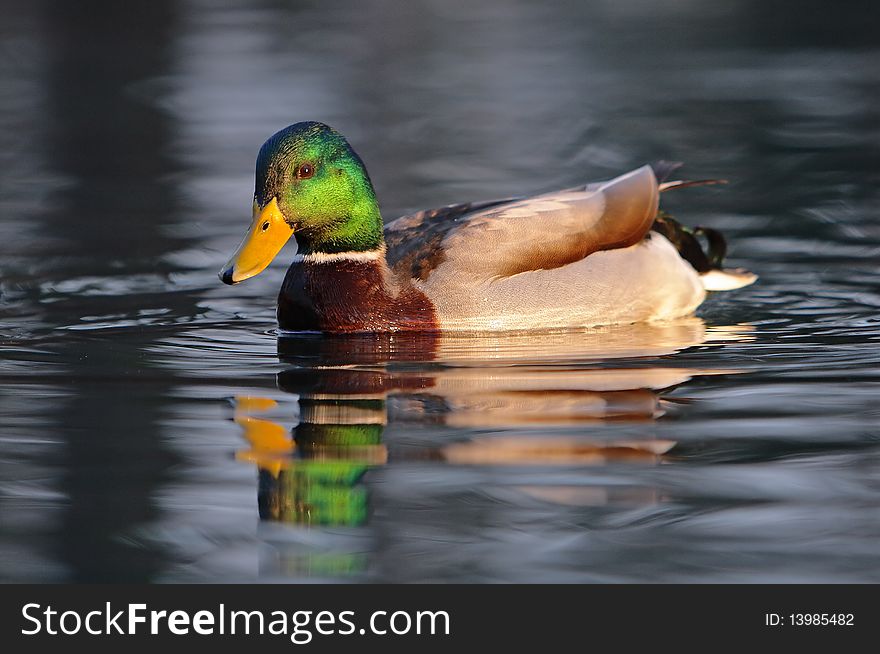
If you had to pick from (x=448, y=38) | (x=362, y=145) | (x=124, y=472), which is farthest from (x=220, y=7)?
(x=124, y=472)

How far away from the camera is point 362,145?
40.5ft

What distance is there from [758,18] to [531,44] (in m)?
3.14

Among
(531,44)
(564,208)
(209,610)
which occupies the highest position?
(531,44)

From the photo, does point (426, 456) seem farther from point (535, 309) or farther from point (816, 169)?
point (816, 169)

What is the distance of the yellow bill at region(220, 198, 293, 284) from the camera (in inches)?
277

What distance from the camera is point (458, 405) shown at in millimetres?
5883

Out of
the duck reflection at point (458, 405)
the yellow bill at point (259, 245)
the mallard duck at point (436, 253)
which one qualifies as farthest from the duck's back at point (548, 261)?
the yellow bill at point (259, 245)

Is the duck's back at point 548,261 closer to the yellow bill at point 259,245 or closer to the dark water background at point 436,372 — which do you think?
the dark water background at point 436,372

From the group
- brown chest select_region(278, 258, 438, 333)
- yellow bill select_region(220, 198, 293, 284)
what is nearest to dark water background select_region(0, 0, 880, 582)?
brown chest select_region(278, 258, 438, 333)

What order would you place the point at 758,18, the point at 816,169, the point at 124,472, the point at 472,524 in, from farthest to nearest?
the point at 758,18
the point at 816,169
the point at 124,472
the point at 472,524

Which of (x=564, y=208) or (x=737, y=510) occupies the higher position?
(x=564, y=208)

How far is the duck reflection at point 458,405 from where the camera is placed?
4949mm

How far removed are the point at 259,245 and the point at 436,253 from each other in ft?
2.72

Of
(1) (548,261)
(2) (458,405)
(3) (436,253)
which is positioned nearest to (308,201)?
(3) (436,253)
